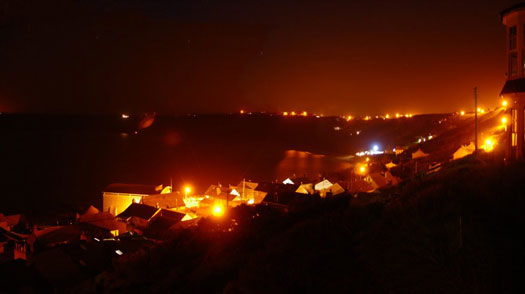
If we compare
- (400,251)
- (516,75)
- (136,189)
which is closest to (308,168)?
(136,189)

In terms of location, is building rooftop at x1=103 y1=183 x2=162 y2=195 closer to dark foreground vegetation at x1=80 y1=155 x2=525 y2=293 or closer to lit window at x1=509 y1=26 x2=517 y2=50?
dark foreground vegetation at x1=80 y1=155 x2=525 y2=293

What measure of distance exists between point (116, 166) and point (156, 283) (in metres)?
57.5

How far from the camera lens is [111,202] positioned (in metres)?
27.1

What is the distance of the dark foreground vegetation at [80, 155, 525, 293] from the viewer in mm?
3785

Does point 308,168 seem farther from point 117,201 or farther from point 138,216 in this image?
point 138,216

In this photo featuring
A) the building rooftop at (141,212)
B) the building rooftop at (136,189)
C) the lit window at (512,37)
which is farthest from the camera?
the building rooftop at (136,189)

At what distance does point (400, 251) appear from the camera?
432 cm

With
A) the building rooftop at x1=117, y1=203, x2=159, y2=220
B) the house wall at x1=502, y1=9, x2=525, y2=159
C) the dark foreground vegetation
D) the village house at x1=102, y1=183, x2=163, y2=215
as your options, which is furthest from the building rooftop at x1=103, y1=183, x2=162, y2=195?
the house wall at x1=502, y1=9, x2=525, y2=159

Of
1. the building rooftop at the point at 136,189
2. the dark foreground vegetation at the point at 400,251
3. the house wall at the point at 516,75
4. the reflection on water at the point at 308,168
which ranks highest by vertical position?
the house wall at the point at 516,75

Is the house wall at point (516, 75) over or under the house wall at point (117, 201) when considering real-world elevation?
over

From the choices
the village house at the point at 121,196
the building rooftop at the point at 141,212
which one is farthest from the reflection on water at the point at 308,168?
the building rooftop at the point at 141,212

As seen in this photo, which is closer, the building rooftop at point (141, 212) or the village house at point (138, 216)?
the village house at point (138, 216)

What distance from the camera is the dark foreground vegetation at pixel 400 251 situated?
12.4 feet

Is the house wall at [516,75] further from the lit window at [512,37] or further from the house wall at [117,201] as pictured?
the house wall at [117,201]
